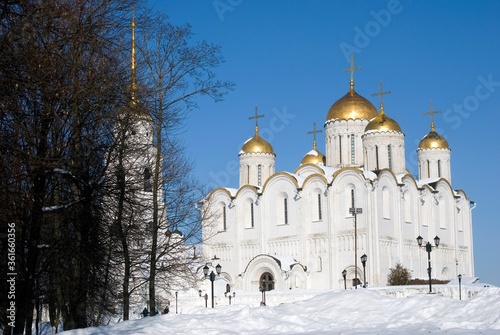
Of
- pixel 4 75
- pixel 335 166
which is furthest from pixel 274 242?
pixel 4 75

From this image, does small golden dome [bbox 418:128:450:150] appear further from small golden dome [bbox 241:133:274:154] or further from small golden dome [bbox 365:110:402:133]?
small golden dome [bbox 241:133:274:154]

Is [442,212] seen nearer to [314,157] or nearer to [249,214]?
[314,157]

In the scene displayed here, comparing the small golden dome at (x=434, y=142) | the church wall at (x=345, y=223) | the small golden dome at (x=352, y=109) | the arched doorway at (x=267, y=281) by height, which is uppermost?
the small golden dome at (x=352, y=109)

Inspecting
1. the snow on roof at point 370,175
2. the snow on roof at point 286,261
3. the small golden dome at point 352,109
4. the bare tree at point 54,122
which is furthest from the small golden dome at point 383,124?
the bare tree at point 54,122

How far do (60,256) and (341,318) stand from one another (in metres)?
7.82

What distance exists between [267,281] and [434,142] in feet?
59.6

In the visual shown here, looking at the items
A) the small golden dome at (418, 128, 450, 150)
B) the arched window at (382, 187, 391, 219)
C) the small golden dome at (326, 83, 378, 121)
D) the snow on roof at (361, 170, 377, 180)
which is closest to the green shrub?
the arched window at (382, 187, 391, 219)

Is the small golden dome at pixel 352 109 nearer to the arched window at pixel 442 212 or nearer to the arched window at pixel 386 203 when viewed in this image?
the arched window at pixel 442 212

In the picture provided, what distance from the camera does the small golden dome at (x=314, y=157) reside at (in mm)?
56753

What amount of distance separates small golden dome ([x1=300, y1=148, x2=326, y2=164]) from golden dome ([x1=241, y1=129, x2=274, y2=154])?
4283 mm

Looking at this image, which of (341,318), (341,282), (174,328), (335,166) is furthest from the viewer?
(335,166)

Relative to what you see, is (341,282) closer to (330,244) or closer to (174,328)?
(330,244)

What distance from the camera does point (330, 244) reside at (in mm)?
44375

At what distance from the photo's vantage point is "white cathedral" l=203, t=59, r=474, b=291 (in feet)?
143
